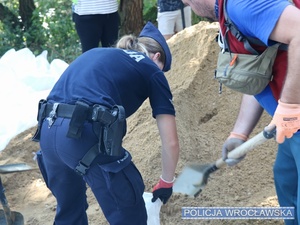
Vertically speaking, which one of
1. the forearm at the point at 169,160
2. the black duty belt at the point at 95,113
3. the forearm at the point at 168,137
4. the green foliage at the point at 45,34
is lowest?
the green foliage at the point at 45,34

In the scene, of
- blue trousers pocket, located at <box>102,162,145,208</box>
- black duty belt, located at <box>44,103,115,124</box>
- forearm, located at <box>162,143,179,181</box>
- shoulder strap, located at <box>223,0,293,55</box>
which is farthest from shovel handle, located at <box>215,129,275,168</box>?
black duty belt, located at <box>44,103,115,124</box>

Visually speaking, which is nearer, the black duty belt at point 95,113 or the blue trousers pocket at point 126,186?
the black duty belt at point 95,113

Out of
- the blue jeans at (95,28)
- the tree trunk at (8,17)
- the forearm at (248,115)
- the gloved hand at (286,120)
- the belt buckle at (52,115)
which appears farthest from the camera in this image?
the tree trunk at (8,17)

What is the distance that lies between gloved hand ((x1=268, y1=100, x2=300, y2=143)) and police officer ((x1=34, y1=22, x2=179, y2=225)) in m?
0.65

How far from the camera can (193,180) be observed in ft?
9.38

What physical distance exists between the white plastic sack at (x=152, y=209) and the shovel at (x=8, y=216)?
3.54 ft

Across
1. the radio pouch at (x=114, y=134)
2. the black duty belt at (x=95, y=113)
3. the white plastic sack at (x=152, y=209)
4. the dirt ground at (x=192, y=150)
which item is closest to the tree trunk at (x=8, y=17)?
the dirt ground at (x=192, y=150)

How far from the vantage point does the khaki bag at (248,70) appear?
2131 mm

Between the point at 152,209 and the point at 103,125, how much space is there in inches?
36.7

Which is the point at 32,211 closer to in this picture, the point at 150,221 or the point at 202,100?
the point at 150,221

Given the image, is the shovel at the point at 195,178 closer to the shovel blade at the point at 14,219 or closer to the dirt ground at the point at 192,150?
the dirt ground at the point at 192,150

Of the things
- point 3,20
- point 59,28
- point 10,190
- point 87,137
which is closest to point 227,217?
point 87,137

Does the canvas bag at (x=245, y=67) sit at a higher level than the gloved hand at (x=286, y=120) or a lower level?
higher

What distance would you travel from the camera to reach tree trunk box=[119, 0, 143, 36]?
759cm
